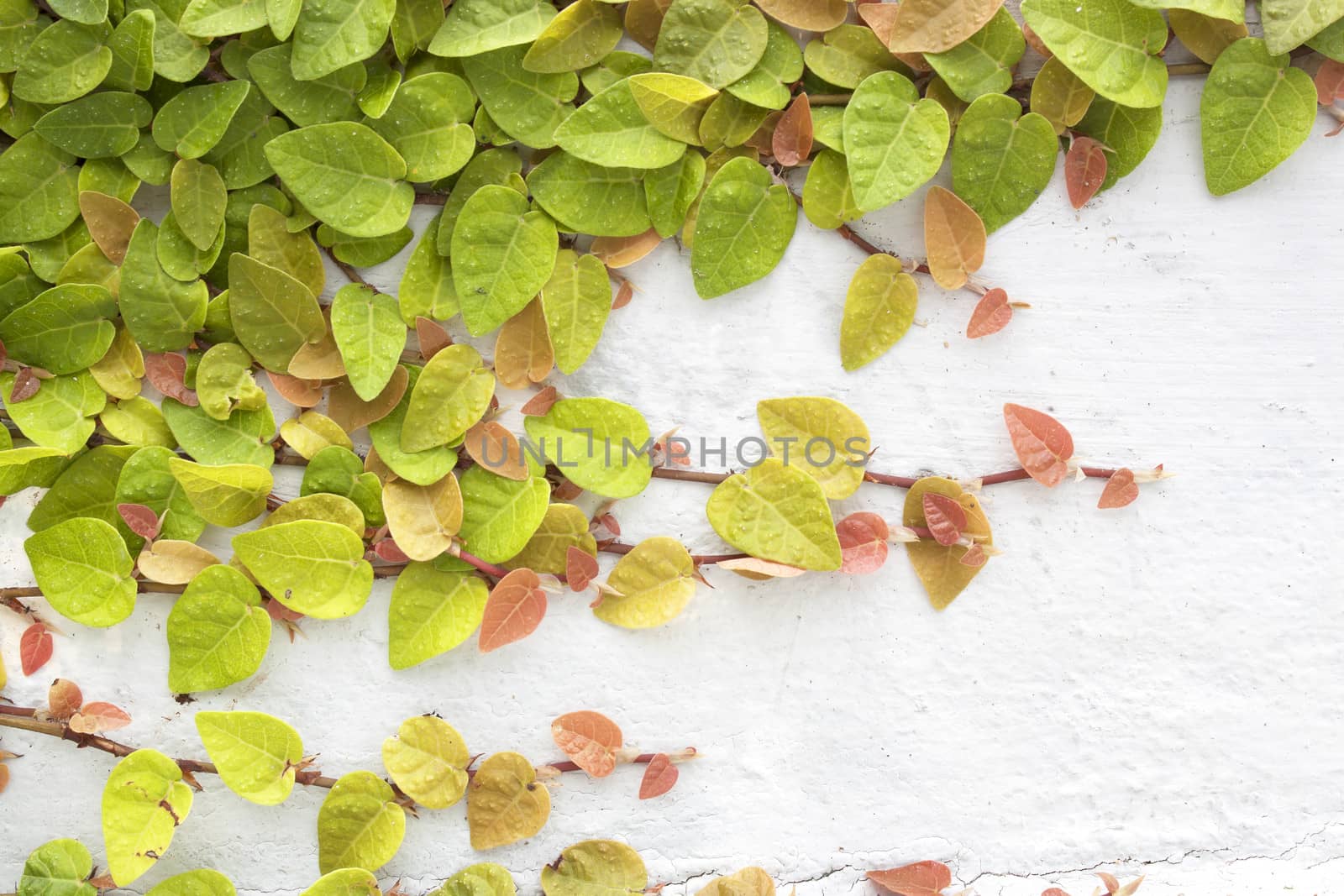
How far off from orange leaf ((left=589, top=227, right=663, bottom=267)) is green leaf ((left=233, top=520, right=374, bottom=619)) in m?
0.37

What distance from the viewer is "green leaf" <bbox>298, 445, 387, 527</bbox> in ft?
2.86

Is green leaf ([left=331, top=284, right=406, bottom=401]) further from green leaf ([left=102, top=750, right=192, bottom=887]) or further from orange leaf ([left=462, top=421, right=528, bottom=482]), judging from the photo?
green leaf ([left=102, top=750, right=192, bottom=887])

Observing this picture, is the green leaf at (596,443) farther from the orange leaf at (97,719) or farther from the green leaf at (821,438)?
the orange leaf at (97,719)

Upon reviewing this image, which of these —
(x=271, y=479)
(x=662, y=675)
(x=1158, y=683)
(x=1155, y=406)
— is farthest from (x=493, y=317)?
(x=1158, y=683)

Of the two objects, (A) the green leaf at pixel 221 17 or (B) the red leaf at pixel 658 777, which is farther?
(B) the red leaf at pixel 658 777

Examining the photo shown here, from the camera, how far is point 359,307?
0.86 metres

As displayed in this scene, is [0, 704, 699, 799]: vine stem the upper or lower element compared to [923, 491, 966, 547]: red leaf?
lower

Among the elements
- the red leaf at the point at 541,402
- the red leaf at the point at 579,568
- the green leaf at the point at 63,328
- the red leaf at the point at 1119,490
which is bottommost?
the red leaf at the point at 579,568

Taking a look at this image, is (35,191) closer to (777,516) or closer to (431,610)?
(431,610)

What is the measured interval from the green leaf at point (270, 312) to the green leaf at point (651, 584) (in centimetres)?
38

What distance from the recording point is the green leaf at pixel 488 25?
81 cm

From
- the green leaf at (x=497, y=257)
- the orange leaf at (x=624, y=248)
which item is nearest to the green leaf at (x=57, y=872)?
the green leaf at (x=497, y=257)

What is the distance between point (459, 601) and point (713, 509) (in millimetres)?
273

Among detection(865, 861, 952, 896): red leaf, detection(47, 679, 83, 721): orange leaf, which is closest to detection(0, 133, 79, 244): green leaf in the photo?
detection(47, 679, 83, 721): orange leaf
